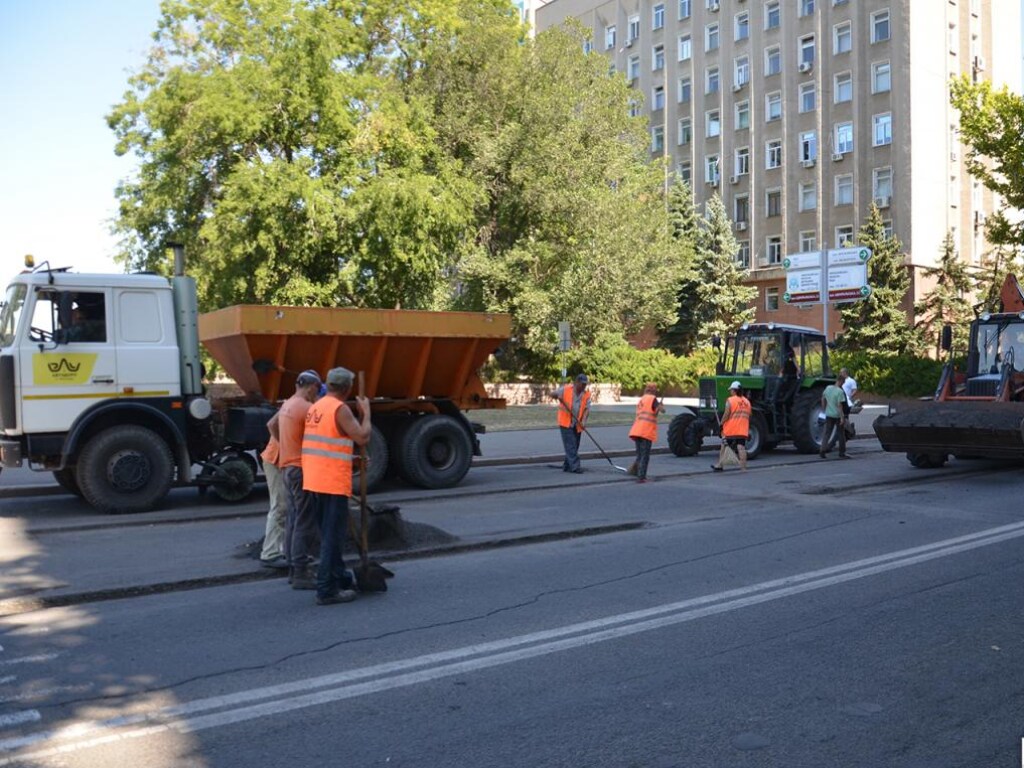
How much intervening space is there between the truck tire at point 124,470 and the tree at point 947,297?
4077 centimetres

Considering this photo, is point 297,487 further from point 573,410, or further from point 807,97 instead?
point 807,97

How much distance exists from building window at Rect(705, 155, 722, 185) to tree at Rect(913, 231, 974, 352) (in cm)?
1420

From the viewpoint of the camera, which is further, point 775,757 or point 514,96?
point 514,96

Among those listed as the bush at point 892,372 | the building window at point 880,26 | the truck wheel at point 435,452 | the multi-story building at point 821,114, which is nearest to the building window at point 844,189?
the multi-story building at point 821,114

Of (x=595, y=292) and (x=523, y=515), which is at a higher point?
(x=595, y=292)

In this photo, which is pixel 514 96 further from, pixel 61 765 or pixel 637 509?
pixel 61 765

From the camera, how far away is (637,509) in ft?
40.4

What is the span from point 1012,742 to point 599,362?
126 feet

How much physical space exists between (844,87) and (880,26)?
10.5 ft

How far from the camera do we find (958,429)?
49.2 ft

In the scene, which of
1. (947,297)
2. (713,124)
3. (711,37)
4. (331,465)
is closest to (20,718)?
(331,465)

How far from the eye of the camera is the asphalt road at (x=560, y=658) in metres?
4.61

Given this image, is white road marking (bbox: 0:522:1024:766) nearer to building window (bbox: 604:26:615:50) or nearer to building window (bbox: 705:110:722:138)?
building window (bbox: 705:110:722:138)

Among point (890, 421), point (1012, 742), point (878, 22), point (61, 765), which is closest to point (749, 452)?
point (890, 421)
